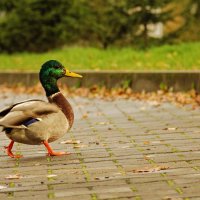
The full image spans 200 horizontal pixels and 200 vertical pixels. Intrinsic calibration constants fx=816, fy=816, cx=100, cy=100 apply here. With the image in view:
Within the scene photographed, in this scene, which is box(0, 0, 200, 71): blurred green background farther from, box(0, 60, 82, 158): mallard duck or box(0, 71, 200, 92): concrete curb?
box(0, 60, 82, 158): mallard duck

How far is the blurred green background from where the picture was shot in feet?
72.7

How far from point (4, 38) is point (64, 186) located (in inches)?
704

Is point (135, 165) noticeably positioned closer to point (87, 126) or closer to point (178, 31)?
point (87, 126)

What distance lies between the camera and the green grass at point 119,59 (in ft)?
58.4

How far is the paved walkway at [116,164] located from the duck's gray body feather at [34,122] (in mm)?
227

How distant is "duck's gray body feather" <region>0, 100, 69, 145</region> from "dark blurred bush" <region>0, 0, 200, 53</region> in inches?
595

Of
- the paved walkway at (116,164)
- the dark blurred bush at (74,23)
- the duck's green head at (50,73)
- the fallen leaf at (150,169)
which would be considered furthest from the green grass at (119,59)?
the fallen leaf at (150,169)

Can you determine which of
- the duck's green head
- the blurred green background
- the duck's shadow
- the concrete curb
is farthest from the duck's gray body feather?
the blurred green background

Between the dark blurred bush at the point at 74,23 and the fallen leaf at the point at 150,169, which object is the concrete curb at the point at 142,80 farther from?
the fallen leaf at the point at 150,169

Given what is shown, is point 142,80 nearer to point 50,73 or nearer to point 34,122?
point 50,73

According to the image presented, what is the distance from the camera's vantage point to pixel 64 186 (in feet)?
20.3

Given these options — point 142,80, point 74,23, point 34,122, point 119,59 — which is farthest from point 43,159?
point 74,23

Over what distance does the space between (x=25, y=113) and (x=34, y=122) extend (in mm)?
121

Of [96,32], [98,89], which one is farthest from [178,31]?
[98,89]
